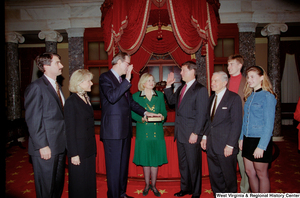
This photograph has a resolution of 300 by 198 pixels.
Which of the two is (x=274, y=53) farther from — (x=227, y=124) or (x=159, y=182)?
(x=159, y=182)

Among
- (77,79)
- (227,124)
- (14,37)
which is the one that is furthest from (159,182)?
(14,37)

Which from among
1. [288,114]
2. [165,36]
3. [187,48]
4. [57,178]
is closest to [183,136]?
[57,178]

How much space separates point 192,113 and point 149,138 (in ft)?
2.29

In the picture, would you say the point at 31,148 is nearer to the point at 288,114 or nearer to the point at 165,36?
the point at 165,36

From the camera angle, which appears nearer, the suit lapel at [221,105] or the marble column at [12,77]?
the suit lapel at [221,105]

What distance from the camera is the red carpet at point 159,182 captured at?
2740 millimetres

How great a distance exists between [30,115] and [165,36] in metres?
4.88

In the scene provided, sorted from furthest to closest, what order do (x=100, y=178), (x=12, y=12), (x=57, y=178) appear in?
(x=12, y=12), (x=100, y=178), (x=57, y=178)

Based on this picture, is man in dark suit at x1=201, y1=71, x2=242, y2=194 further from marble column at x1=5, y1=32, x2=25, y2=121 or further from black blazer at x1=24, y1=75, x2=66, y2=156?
marble column at x1=5, y1=32, x2=25, y2=121

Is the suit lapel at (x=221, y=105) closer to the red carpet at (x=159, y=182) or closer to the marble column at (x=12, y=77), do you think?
the red carpet at (x=159, y=182)

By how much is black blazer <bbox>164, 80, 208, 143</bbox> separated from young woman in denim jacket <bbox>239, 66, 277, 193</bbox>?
0.48 metres

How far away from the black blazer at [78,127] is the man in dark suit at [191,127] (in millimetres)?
1143

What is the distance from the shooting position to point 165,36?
577 cm

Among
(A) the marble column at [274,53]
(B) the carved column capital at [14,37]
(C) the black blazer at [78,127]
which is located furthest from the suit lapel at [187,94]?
(B) the carved column capital at [14,37]
